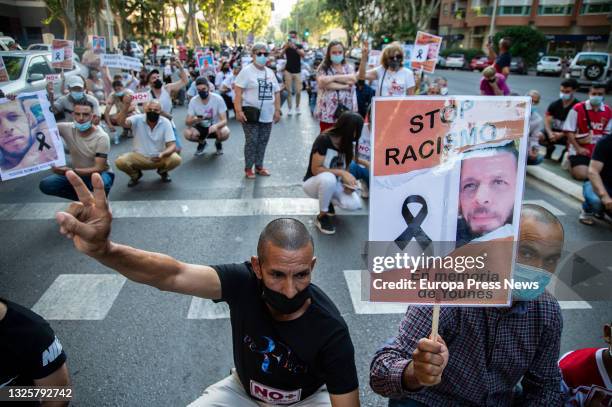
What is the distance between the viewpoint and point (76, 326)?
3271 mm

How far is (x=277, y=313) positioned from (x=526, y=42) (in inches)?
1618

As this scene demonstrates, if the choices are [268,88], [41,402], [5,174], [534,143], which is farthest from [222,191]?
[534,143]

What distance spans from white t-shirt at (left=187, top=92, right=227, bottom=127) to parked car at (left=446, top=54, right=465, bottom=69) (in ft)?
110

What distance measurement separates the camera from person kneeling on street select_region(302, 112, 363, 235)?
4824 millimetres

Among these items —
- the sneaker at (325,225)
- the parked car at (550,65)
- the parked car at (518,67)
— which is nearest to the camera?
the sneaker at (325,225)

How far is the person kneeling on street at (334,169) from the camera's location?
190 inches

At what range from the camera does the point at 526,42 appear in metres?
36.3

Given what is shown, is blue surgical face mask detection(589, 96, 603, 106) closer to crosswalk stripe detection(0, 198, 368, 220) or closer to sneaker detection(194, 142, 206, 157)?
crosswalk stripe detection(0, 198, 368, 220)

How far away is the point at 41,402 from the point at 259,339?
108 centimetres

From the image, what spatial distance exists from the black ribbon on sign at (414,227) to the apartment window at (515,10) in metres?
50.8

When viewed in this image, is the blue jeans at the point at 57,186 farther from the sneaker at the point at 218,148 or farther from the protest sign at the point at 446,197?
the protest sign at the point at 446,197

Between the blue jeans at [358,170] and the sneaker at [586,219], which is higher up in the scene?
the blue jeans at [358,170]

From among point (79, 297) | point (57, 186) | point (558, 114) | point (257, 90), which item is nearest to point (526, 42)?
point (558, 114)

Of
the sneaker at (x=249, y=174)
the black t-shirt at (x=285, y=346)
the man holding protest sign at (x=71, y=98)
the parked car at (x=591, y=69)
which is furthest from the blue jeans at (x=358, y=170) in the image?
the parked car at (x=591, y=69)
